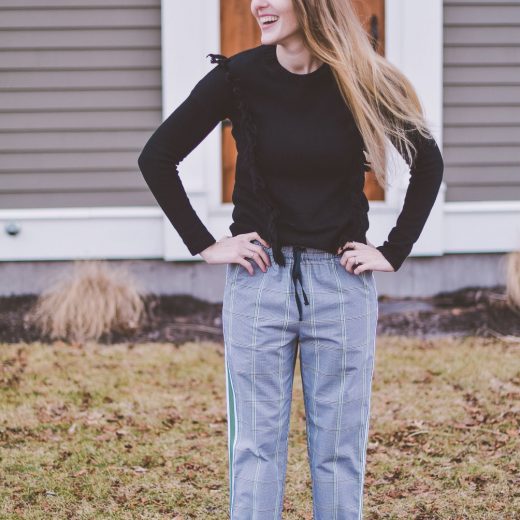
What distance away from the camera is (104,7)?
741 cm

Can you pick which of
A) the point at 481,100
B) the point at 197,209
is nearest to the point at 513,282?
the point at 481,100

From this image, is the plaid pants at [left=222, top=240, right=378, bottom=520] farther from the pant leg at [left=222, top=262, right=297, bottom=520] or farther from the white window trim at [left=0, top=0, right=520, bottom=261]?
the white window trim at [left=0, top=0, right=520, bottom=261]

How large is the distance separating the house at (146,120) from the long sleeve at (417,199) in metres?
4.60

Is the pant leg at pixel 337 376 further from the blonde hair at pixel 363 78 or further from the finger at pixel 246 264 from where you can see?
the blonde hair at pixel 363 78

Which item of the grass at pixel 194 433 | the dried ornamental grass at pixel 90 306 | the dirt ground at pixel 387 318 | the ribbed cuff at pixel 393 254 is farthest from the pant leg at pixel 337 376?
the dried ornamental grass at pixel 90 306

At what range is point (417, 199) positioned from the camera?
2783mm

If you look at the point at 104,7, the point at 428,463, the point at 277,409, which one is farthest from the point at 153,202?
the point at 277,409

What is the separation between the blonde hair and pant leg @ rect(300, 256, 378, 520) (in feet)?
1.13

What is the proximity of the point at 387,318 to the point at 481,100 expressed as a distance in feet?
6.37

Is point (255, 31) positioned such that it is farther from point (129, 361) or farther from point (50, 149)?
point (129, 361)

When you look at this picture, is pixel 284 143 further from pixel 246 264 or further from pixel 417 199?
pixel 417 199

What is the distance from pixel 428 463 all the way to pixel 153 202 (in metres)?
3.76

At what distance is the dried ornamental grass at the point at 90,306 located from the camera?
6777mm

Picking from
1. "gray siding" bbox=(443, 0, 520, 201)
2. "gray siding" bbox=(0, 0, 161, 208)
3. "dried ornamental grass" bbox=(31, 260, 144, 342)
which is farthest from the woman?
"gray siding" bbox=(443, 0, 520, 201)
